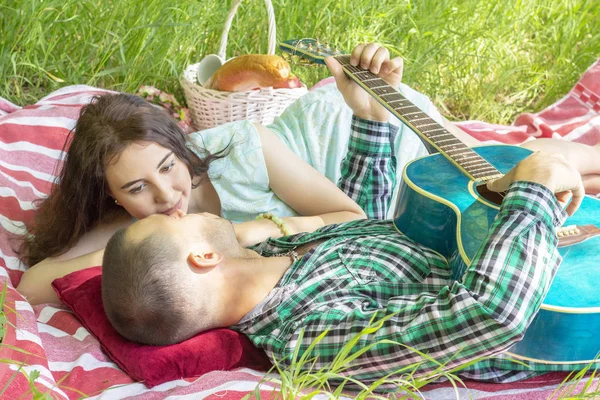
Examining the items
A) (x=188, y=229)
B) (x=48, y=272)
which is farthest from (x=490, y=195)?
(x=48, y=272)

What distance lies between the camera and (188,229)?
1810 millimetres

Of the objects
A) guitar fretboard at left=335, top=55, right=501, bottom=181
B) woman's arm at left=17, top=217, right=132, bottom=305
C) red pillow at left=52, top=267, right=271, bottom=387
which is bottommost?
woman's arm at left=17, top=217, right=132, bottom=305

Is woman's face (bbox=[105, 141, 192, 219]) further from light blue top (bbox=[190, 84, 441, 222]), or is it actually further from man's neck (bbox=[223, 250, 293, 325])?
man's neck (bbox=[223, 250, 293, 325])

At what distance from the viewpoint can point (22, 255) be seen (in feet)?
8.26

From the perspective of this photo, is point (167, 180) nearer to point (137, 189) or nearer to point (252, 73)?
point (137, 189)

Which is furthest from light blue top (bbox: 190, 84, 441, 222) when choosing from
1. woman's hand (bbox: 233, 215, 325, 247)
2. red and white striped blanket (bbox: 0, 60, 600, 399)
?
red and white striped blanket (bbox: 0, 60, 600, 399)

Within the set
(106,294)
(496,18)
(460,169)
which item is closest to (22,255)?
(106,294)

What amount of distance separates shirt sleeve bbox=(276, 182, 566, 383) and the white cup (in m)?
2.13

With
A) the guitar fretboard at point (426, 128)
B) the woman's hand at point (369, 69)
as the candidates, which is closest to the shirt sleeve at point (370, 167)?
the woman's hand at point (369, 69)

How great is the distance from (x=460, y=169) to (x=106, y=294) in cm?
99

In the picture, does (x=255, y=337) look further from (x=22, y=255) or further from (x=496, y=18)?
(x=496, y=18)

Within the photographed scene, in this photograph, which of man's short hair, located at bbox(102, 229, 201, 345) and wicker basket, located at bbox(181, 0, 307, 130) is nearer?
man's short hair, located at bbox(102, 229, 201, 345)

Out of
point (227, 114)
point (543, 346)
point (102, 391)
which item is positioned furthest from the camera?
point (227, 114)

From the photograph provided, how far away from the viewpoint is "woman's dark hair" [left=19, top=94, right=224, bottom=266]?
7.50 feet
